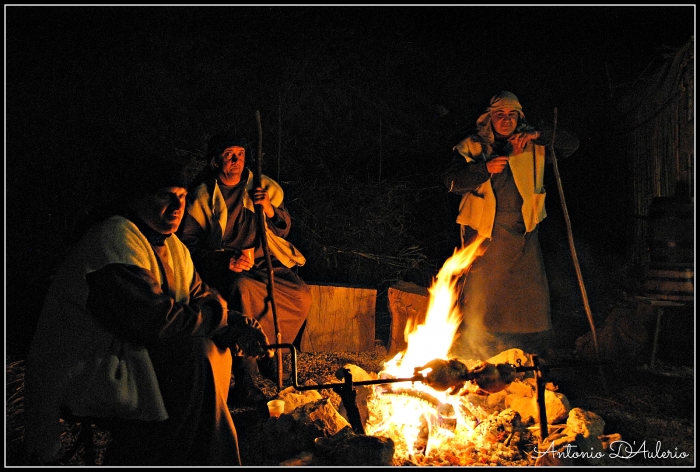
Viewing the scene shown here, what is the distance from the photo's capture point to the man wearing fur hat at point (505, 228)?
527 cm

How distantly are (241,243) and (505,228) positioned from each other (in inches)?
104

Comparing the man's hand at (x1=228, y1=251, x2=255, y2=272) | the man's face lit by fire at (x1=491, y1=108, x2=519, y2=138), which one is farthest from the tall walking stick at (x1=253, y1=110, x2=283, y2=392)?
the man's face lit by fire at (x1=491, y1=108, x2=519, y2=138)

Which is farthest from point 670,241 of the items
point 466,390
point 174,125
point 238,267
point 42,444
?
point 174,125

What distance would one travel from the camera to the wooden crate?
6129mm

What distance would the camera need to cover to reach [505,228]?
5395 mm

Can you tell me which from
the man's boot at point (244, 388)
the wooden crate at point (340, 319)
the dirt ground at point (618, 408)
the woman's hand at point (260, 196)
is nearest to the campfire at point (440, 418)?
the dirt ground at point (618, 408)

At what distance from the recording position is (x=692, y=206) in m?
4.98

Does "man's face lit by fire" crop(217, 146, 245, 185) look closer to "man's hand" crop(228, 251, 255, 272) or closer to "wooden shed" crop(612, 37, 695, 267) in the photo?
"man's hand" crop(228, 251, 255, 272)

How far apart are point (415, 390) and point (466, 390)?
510 mm

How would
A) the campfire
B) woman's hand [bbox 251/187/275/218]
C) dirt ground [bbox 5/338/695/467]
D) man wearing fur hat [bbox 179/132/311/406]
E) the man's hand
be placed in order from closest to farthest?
the campfire
dirt ground [bbox 5/338/695/467]
man wearing fur hat [bbox 179/132/311/406]
the man's hand
woman's hand [bbox 251/187/275/218]

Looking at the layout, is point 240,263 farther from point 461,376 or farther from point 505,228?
point 505,228

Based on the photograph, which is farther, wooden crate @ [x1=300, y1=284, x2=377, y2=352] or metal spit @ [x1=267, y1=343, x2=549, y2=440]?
wooden crate @ [x1=300, y1=284, x2=377, y2=352]

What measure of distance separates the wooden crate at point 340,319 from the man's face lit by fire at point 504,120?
226cm

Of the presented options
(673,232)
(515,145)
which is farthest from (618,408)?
(515,145)
